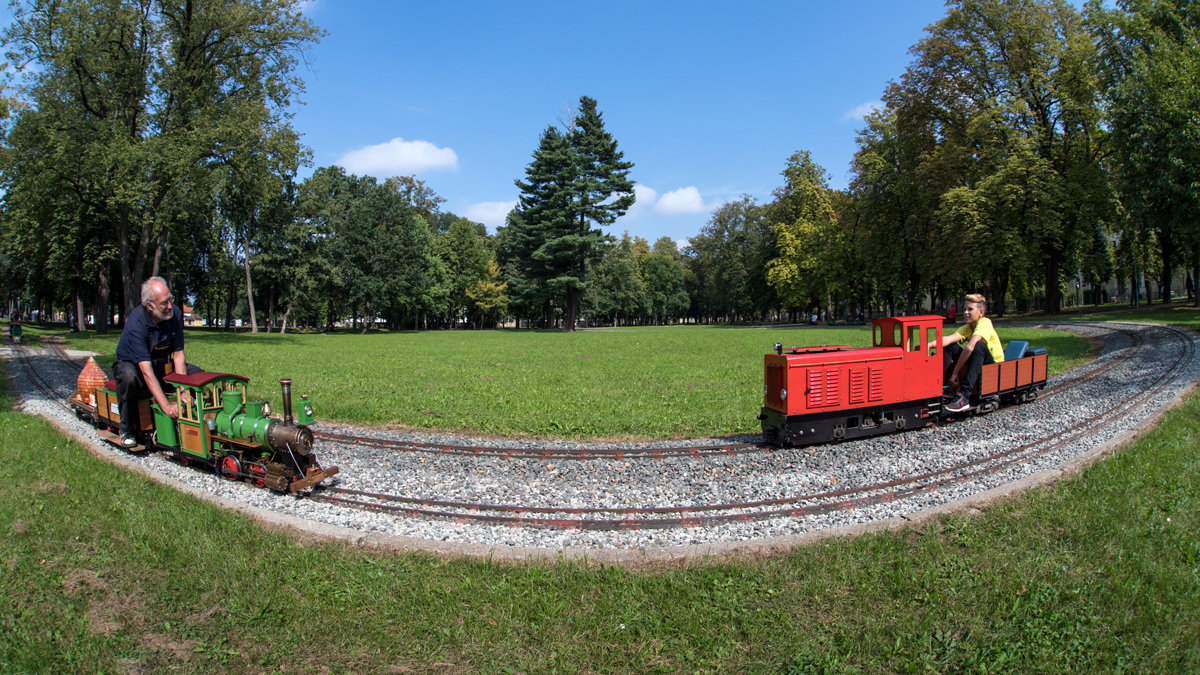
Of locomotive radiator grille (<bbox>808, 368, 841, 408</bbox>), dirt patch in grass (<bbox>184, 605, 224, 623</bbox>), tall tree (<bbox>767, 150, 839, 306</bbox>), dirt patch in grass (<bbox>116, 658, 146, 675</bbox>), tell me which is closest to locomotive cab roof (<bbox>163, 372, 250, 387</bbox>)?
dirt patch in grass (<bbox>184, 605, 224, 623</bbox>)

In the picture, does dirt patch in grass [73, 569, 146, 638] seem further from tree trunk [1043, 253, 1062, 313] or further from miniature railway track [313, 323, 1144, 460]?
tree trunk [1043, 253, 1062, 313]

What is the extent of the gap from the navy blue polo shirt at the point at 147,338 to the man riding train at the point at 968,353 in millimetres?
13051

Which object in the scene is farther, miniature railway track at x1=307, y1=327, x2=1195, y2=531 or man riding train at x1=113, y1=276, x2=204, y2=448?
man riding train at x1=113, y1=276, x2=204, y2=448

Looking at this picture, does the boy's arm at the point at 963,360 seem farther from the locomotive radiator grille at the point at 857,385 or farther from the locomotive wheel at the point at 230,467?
the locomotive wheel at the point at 230,467

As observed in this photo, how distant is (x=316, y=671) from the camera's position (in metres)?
3.90

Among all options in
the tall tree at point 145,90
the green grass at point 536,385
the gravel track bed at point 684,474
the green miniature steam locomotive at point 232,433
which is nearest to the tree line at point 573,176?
the tall tree at point 145,90

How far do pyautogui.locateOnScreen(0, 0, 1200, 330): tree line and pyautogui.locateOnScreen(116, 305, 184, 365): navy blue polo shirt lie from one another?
27603 mm

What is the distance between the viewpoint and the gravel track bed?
20.9 ft

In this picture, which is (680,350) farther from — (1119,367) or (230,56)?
(230,56)

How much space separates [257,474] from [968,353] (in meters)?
12.3

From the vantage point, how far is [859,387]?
10.2m

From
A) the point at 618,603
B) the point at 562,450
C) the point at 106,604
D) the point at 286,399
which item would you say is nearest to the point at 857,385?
the point at 562,450

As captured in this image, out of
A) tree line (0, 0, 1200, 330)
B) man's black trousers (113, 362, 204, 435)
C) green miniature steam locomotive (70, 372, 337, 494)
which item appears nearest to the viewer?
green miniature steam locomotive (70, 372, 337, 494)

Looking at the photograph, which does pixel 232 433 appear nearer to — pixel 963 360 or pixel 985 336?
pixel 963 360
